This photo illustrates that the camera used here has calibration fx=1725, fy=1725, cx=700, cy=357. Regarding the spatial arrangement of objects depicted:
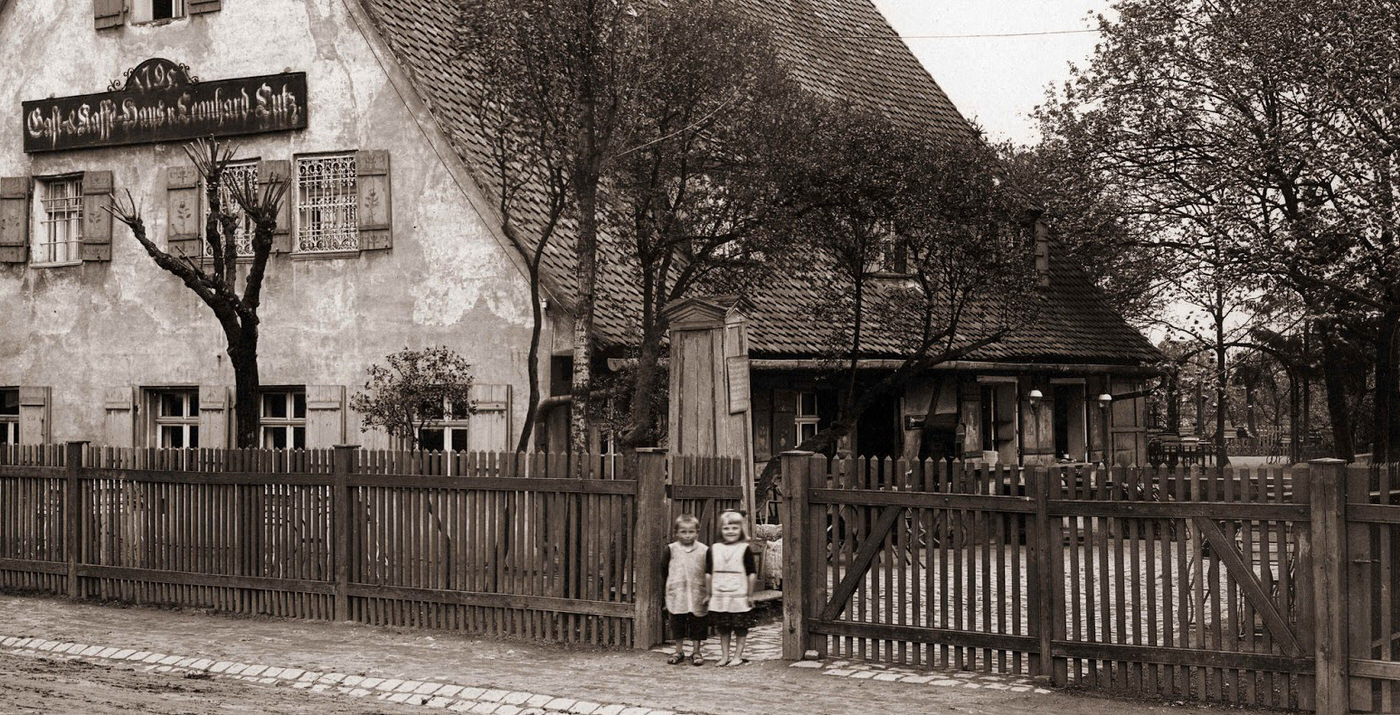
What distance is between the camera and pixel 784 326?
21.8m

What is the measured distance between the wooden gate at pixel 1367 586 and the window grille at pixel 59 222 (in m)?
17.9

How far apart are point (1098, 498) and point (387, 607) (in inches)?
234

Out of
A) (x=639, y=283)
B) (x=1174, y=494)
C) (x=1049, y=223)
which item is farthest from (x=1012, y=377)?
(x=1174, y=494)

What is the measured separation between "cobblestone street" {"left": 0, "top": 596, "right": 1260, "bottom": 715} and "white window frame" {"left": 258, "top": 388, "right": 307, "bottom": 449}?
24.2 feet

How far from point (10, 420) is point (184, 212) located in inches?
166

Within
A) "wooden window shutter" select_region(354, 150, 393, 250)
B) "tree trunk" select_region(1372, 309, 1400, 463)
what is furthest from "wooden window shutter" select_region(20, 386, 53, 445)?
"tree trunk" select_region(1372, 309, 1400, 463)

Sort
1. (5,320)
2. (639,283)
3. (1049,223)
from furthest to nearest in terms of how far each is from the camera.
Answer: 1. (1049,223)
2. (5,320)
3. (639,283)

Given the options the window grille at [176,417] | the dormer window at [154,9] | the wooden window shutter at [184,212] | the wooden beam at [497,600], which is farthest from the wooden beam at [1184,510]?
the dormer window at [154,9]

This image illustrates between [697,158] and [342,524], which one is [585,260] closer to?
[697,158]

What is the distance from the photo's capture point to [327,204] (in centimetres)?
2080

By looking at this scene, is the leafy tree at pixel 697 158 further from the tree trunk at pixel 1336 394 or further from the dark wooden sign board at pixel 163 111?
the tree trunk at pixel 1336 394

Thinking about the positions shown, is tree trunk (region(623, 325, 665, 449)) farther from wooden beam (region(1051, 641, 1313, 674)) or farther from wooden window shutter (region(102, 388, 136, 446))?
wooden window shutter (region(102, 388, 136, 446))

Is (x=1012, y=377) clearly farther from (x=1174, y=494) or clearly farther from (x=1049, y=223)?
(x=1174, y=494)

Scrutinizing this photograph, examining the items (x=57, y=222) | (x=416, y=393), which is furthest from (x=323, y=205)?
(x=57, y=222)
